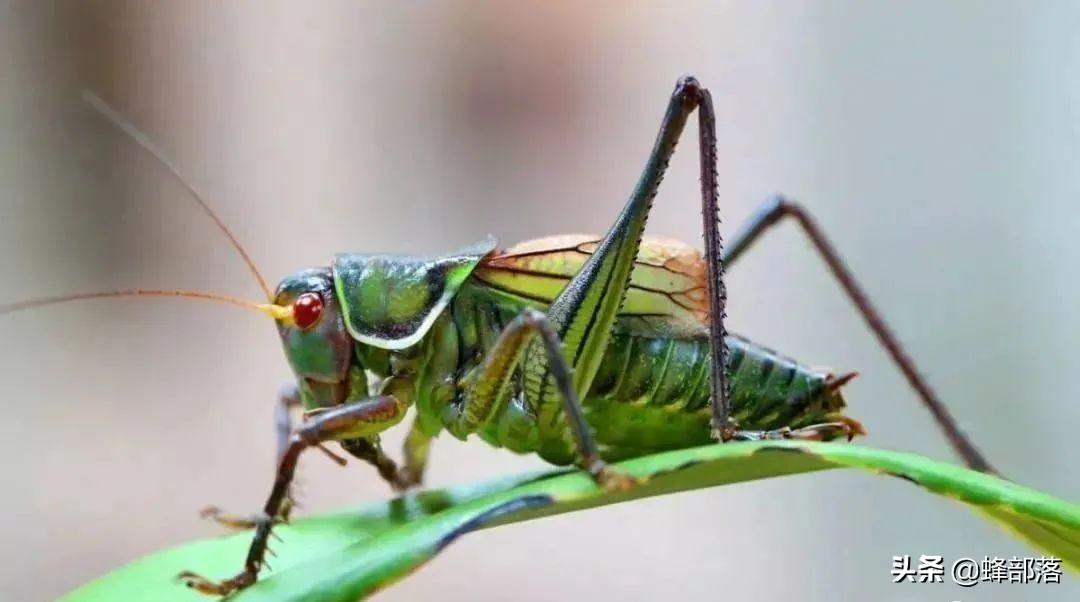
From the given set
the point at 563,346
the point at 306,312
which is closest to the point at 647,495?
the point at 563,346

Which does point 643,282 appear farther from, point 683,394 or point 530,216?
point 530,216

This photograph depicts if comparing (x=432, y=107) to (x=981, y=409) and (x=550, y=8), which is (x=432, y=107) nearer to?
(x=550, y=8)

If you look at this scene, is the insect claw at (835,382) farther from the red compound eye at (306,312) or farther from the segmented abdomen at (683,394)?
the red compound eye at (306,312)

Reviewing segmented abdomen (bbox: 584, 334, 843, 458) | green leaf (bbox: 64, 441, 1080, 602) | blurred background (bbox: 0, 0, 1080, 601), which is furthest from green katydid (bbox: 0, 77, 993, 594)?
blurred background (bbox: 0, 0, 1080, 601)

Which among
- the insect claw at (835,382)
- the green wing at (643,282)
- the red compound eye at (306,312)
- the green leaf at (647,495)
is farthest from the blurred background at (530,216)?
the green leaf at (647,495)

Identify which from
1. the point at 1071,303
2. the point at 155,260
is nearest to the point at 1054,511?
the point at 1071,303

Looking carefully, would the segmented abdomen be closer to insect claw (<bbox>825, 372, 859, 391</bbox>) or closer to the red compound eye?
insect claw (<bbox>825, 372, 859, 391</bbox>)
